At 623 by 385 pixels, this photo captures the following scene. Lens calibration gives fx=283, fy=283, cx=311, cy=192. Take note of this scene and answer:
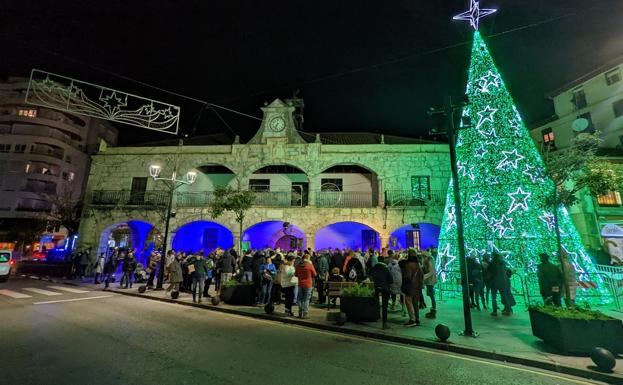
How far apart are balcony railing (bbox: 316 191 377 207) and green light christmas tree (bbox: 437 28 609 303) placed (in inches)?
365

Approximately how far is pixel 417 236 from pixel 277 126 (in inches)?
488

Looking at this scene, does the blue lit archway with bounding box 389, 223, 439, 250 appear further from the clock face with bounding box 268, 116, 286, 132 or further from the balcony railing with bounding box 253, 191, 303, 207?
the clock face with bounding box 268, 116, 286, 132

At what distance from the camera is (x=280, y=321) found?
7.61 metres

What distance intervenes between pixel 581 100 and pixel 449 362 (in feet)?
97.8

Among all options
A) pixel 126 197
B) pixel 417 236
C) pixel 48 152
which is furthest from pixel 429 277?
pixel 48 152

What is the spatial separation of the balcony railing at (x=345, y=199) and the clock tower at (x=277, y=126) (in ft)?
13.7

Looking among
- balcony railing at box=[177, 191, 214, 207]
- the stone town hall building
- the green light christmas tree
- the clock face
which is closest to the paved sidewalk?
the green light christmas tree

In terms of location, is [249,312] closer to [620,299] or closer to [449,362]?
[449,362]

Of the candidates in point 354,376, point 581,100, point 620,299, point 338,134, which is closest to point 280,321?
point 354,376

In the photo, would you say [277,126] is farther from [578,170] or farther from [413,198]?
[578,170]

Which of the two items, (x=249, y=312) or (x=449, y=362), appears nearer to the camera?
(x=449, y=362)

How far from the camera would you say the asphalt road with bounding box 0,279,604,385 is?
12.9 feet

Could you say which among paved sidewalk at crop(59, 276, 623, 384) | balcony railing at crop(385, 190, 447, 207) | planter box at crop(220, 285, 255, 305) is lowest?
paved sidewalk at crop(59, 276, 623, 384)

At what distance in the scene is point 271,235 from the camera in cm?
2080
